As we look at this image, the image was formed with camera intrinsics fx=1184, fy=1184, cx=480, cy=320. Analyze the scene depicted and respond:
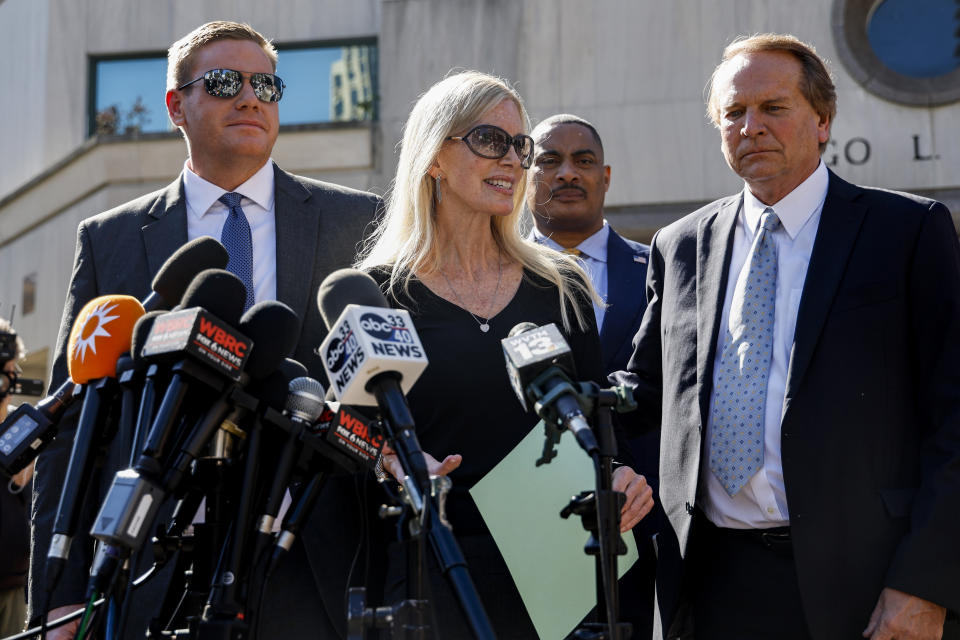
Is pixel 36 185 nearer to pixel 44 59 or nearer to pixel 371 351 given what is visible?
pixel 44 59

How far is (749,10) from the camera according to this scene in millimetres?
12242

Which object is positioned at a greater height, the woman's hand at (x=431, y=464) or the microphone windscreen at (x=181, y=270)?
the microphone windscreen at (x=181, y=270)

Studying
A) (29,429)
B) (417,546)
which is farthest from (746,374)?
(29,429)

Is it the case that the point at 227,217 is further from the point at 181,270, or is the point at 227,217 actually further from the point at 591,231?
the point at 591,231

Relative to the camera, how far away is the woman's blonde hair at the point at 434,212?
380 centimetres

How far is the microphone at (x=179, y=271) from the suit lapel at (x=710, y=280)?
1.46m

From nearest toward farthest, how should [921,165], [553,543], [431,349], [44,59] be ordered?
[553,543]
[431,349]
[921,165]
[44,59]

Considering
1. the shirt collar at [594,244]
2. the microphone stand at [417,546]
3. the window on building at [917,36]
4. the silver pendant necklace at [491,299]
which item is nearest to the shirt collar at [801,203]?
the silver pendant necklace at [491,299]

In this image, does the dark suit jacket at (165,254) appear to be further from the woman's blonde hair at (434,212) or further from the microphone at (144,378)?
the microphone at (144,378)

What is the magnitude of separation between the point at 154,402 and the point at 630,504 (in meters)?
1.42

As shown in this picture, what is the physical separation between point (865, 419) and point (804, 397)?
17cm

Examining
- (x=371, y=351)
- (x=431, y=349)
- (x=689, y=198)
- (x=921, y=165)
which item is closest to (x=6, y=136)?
(x=689, y=198)

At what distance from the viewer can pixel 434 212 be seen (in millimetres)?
3984

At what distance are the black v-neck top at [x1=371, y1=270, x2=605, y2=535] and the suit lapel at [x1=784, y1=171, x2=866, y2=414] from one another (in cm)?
66
